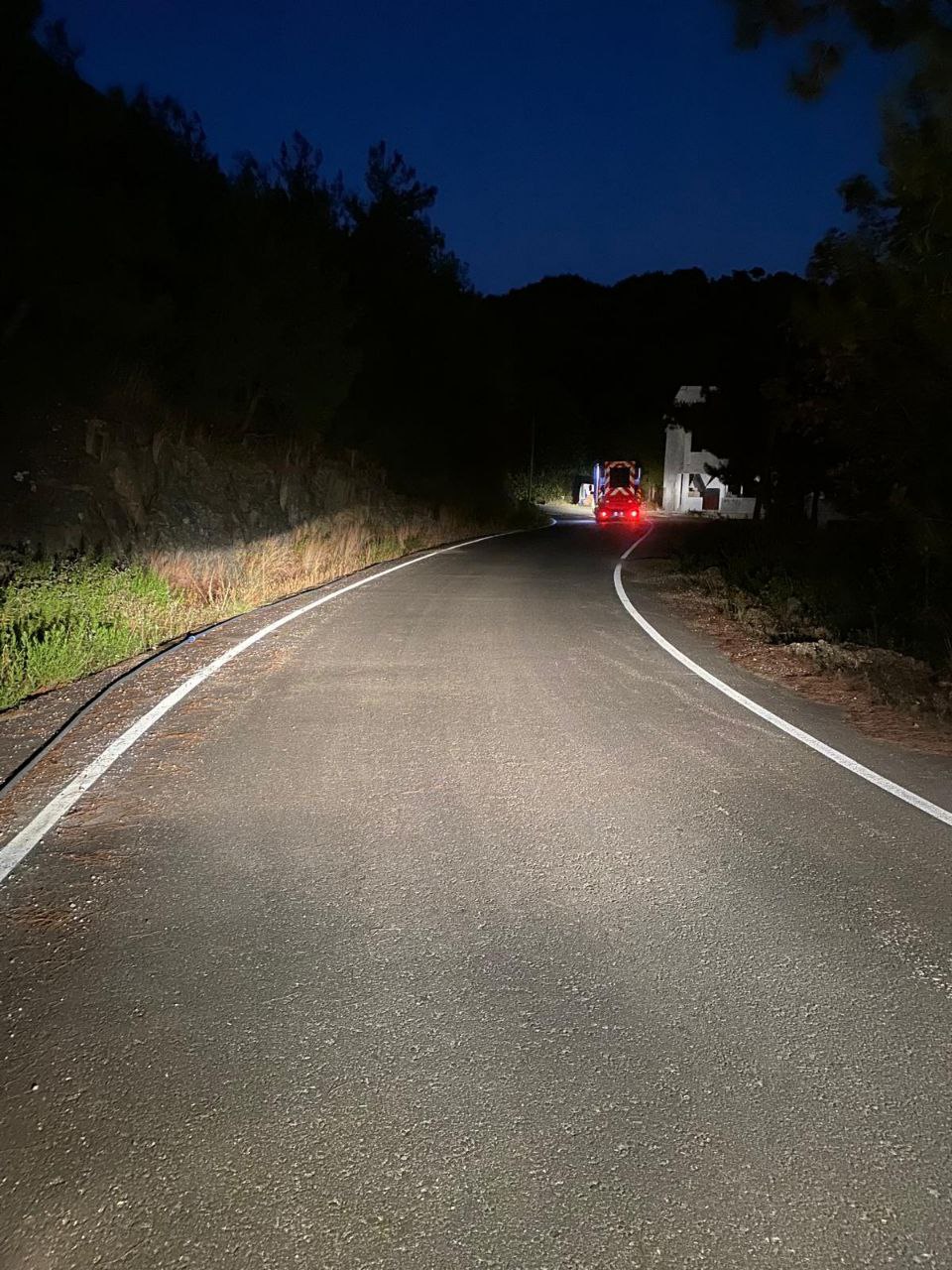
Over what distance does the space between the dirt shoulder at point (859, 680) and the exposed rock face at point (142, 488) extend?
1109cm

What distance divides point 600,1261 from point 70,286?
18.4 m

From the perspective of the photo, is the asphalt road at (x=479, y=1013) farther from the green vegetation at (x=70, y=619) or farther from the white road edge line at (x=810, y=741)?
the green vegetation at (x=70, y=619)

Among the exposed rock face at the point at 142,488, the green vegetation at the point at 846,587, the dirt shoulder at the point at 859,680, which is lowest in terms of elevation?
the dirt shoulder at the point at 859,680

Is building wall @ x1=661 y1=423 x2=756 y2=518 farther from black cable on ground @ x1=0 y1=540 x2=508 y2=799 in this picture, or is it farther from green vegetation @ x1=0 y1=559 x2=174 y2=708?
green vegetation @ x1=0 y1=559 x2=174 y2=708

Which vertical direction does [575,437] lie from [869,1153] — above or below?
above

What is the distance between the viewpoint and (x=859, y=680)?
375 inches

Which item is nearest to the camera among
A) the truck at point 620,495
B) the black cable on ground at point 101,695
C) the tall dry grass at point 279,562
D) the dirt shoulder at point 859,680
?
the black cable on ground at point 101,695

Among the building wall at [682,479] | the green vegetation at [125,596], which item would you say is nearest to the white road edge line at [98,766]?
the green vegetation at [125,596]

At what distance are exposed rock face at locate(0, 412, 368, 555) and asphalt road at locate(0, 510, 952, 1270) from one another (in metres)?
12.4

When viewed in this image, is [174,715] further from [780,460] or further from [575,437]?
[575,437]

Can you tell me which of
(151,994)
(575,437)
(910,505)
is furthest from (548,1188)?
(575,437)

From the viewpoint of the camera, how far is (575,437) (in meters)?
76.0

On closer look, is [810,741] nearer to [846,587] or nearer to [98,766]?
[98,766]

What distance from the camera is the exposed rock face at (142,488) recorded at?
698 inches
